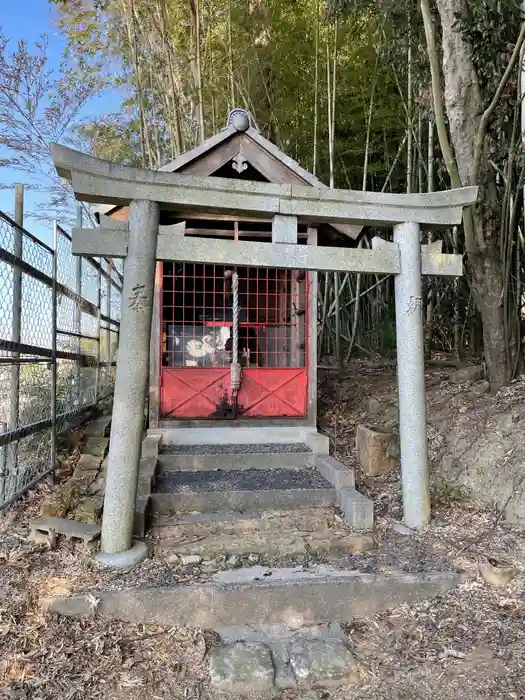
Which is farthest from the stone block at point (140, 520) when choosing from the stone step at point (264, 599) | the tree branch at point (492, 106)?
the tree branch at point (492, 106)

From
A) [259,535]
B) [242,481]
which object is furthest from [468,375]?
[259,535]

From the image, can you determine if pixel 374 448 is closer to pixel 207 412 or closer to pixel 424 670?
pixel 207 412

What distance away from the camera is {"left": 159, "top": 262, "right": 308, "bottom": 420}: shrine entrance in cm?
566

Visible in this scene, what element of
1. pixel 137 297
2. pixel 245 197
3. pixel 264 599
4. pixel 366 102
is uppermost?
pixel 366 102

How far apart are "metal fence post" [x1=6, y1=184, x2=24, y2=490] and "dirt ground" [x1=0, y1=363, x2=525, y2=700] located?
401 mm

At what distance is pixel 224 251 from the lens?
11.0ft

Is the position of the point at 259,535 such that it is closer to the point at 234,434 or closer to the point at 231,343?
the point at 234,434

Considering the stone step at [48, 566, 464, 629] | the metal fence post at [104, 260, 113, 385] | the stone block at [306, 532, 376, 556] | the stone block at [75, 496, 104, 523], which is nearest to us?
the stone step at [48, 566, 464, 629]

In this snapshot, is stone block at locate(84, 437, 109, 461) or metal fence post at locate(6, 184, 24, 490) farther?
stone block at locate(84, 437, 109, 461)

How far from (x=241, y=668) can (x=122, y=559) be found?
3.39 feet

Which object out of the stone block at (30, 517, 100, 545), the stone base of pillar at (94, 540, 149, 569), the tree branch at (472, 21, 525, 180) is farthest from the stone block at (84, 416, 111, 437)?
the tree branch at (472, 21, 525, 180)

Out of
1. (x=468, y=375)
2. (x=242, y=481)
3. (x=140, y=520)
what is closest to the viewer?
(x=140, y=520)

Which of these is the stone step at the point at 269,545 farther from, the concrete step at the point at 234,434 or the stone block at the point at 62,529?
the concrete step at the point at 234,434

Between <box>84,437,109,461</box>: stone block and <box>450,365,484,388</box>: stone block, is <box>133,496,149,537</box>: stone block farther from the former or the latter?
<box>450,365,484,388</box>: stone block
